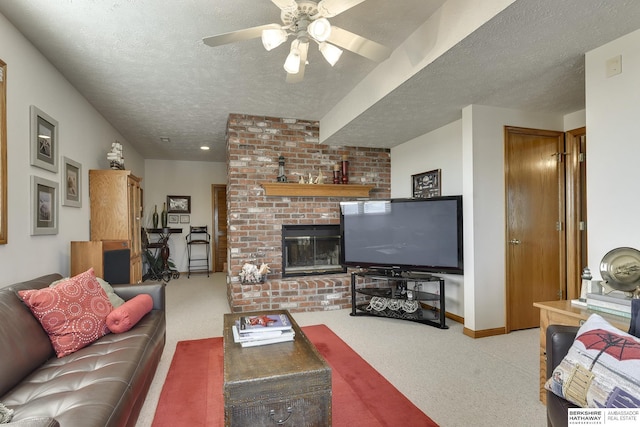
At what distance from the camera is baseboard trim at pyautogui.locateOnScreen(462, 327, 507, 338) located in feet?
10.3

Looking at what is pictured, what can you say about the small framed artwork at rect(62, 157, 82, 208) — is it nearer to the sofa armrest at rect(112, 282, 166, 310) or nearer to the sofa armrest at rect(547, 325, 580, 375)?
the sofa armrest at rect(112, 282, 166, 310)

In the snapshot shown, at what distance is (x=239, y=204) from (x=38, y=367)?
2639 millimetres

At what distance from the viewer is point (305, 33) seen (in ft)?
6.00

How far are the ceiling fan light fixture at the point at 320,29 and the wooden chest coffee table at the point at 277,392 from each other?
5.38 feet

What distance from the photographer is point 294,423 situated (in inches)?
57.1

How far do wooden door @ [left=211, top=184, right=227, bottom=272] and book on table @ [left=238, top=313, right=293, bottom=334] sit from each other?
17.9ft

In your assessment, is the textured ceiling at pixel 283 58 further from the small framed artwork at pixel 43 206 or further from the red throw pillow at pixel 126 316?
the red throw pillow at pixel 126 316

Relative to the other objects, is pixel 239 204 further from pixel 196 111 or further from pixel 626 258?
pixel 626 258

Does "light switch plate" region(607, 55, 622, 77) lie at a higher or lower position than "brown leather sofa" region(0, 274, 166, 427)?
higher

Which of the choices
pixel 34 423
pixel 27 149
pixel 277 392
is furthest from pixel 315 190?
pixel 34 423

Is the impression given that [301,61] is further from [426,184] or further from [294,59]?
[426,184]

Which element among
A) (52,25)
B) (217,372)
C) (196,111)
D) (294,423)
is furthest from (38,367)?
(196,111)

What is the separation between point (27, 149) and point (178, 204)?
15.2ft
